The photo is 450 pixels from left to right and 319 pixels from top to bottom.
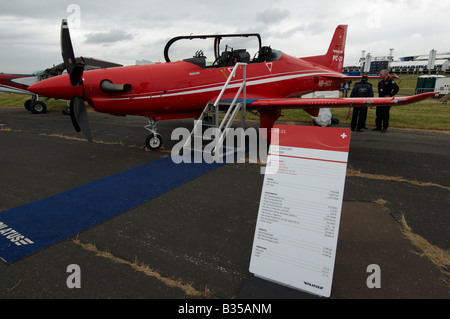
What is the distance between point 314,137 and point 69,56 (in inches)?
210

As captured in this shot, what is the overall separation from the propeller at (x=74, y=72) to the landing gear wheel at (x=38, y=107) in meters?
11.5

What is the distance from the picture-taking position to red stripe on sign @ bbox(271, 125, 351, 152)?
189 centimetres

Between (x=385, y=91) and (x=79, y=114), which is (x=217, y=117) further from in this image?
(x=385, y=91)

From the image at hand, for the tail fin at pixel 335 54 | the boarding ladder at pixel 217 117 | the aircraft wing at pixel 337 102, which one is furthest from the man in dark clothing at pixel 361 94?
the boarding ladder at pixel 217 117

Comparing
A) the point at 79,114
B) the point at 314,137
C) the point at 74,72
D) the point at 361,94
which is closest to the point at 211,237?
the point at 314,137

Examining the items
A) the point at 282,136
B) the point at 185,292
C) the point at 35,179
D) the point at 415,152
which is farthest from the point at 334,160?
the point at 415,152

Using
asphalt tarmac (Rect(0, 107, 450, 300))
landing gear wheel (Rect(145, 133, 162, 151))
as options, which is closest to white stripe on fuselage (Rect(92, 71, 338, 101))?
landing gear wheel (Rect(145, 133, 162, 151))

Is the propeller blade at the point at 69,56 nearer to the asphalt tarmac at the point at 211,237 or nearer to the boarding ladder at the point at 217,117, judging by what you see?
the asphalt tarmac at the point at 211,237

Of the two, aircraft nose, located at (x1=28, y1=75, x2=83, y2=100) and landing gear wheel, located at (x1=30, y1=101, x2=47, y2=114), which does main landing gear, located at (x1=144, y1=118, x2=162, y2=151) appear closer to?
aircraft nose, located at (x1=28, y1=75, x2=83, y2=100)

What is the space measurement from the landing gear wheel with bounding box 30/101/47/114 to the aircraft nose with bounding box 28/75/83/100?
10.8 m

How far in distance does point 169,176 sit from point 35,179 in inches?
98.7

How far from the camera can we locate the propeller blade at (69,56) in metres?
4.89

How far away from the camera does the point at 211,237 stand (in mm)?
2902

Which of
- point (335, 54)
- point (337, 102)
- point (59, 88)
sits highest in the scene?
point (335, 54)
